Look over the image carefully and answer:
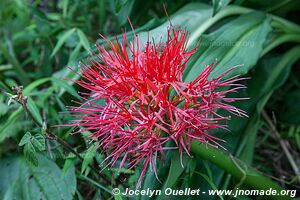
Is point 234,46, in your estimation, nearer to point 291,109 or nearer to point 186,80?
point 186,80

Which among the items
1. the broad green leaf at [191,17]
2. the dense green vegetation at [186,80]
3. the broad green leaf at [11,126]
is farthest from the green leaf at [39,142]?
the broad green leaf at [191,17]

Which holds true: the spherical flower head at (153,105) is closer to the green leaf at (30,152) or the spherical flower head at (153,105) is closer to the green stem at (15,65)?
the green leaf at (30,152)

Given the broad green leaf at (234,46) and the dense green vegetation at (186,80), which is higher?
the broad green leaf at (234,46)

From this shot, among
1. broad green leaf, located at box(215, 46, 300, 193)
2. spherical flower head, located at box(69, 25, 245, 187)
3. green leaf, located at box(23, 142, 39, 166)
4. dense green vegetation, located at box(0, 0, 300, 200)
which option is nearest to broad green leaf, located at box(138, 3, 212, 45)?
dense green vegetation, located at box(0, 0, 300, 200)

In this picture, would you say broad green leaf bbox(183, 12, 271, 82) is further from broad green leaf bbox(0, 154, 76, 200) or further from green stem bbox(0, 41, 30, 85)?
green stem bbox(0, 41, 30, 85)

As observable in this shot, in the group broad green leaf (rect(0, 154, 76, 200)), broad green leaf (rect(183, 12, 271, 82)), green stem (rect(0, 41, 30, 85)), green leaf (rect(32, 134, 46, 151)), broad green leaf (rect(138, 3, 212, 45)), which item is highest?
broad green leaf (rect(138, 3, 212, 45))
